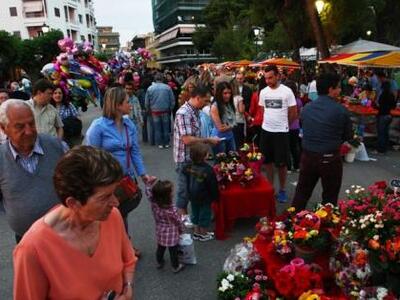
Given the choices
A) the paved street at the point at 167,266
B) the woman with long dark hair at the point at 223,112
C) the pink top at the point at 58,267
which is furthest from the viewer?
the woman with long dark hair at the point at 223,112

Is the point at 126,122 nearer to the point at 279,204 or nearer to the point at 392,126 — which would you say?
the point at 279,204

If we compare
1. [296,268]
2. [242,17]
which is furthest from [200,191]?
[242,17]

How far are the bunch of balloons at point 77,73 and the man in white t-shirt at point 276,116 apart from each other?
3.92 metres

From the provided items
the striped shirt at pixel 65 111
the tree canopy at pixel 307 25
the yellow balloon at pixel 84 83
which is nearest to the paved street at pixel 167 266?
the striped shirt at pixel 65 111

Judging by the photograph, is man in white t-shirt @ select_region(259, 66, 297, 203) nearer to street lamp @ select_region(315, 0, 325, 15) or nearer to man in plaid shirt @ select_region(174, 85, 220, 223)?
man in plaid shirt @ select_region(174, 85, 220, 223)

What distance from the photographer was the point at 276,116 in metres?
5.68

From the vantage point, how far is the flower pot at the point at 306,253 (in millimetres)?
3408

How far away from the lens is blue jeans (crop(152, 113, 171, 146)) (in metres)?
10.3

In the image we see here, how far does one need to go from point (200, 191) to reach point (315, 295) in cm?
201

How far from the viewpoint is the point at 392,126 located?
10.1 metres

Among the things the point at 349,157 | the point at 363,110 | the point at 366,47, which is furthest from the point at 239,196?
the point at 366,47

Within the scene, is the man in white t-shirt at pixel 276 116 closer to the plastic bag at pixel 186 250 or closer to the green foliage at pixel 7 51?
the plastic bag at pixel 186 250

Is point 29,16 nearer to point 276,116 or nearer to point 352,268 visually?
point 276,116

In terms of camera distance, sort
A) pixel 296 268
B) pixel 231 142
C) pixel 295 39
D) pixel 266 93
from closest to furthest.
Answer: pixel 296 268 < pixel 266 93 < pixel 231 142 < pixel 295 39
